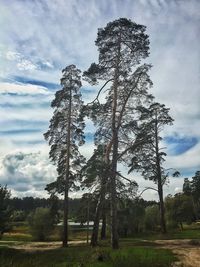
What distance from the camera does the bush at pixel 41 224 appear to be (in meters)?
46.4

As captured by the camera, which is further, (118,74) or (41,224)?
(41,224)

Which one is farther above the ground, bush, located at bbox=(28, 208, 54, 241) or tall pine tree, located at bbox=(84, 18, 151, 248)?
tall pine tree, located at bbox=(84, 18, 151, 248)

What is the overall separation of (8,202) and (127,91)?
11.7 meters

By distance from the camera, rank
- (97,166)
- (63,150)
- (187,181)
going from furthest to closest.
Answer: (187,181) → (63,150) → (97,166)

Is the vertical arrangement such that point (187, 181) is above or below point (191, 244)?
above

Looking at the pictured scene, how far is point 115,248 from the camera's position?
75.7 ft

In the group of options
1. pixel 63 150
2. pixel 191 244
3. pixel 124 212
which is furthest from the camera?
pixel 124 212

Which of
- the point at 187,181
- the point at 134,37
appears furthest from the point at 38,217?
the point at 187,181

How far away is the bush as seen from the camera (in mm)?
46438

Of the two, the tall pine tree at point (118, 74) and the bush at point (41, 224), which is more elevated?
the tall pine tree at point (118, 74)

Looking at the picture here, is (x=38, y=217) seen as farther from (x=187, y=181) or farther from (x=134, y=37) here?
(x=187, y=181)

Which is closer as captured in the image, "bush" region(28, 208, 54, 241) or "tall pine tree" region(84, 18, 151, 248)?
"tall pine tree" region(84, 18, 151, 248)

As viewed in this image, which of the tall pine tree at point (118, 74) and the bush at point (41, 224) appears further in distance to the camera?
the bush at point (41, 224)

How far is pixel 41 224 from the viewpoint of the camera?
4712 centimetres
